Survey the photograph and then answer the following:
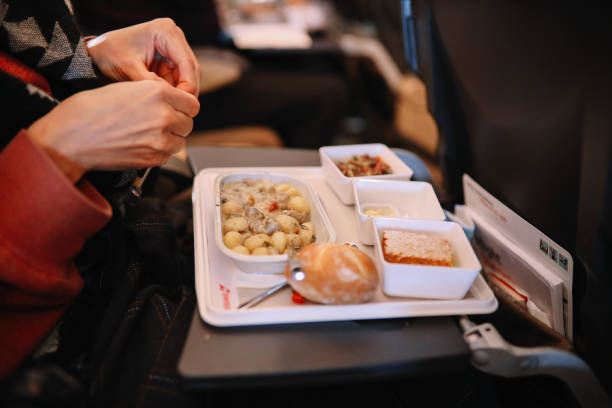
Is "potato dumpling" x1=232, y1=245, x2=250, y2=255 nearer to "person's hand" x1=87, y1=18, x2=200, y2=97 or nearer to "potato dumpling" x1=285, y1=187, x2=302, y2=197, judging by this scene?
"potato dumpling" x1=285, y1=187, x2=302, y2=197

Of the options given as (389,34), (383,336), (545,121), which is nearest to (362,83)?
(389,34)

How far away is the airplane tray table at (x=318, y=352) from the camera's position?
0.53 m

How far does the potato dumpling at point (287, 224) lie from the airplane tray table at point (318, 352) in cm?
21

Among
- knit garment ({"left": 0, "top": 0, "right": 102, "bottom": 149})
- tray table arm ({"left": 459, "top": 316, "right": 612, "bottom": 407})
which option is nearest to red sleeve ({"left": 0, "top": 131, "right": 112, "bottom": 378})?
knit garment ({"left": 0, "top": 0, "right": 102, "bottom": 149})

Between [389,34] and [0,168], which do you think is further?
[389,34]

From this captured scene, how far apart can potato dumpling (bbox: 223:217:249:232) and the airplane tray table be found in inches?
7.4

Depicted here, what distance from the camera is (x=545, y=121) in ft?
2.15

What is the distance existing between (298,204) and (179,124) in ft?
0.94

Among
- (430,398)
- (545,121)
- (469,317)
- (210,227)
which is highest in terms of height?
(545,121)

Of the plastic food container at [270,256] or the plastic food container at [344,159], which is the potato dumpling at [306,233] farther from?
the plastic food container at [344,159]

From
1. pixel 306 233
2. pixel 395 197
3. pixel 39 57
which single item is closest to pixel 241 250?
pixel 306 233

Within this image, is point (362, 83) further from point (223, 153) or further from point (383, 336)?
point (383, 336)

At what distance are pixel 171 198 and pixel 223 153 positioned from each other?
0.21 metres

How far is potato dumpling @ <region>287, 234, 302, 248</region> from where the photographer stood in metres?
0.74
